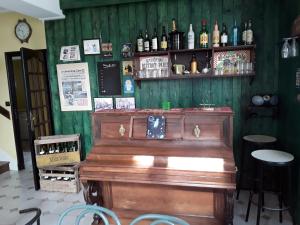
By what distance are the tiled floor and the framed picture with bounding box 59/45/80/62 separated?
190 cm

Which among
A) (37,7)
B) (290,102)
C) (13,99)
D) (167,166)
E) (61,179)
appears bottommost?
(61,179)

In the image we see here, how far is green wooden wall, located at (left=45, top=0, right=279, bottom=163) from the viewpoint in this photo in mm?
2867

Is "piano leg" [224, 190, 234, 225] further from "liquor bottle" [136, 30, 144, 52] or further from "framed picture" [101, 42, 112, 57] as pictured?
"framed picture" [101, 42, 112, 57]

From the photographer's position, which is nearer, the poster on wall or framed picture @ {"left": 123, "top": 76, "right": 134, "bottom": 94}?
framed picture @ {"left": 123, "top": 76, "right": 134, "bottom": 94}

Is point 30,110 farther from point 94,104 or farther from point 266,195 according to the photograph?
point 266,195

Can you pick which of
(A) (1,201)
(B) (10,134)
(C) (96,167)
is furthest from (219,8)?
(B) (10,134)

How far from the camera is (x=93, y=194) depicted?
2.48 meters

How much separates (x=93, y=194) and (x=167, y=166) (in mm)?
943

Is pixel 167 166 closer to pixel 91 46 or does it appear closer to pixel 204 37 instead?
pixel 204 37

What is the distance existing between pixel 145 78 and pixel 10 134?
114 inches

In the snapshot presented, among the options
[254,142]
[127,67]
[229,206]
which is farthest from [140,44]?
[229,206]

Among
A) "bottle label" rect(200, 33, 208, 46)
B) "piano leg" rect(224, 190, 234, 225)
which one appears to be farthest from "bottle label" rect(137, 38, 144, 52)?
"piano leg" rect(224, 190, 234, 225)

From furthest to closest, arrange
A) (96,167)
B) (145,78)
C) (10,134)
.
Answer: (10,134), (145,78), (96,167)

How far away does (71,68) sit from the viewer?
348 cm
